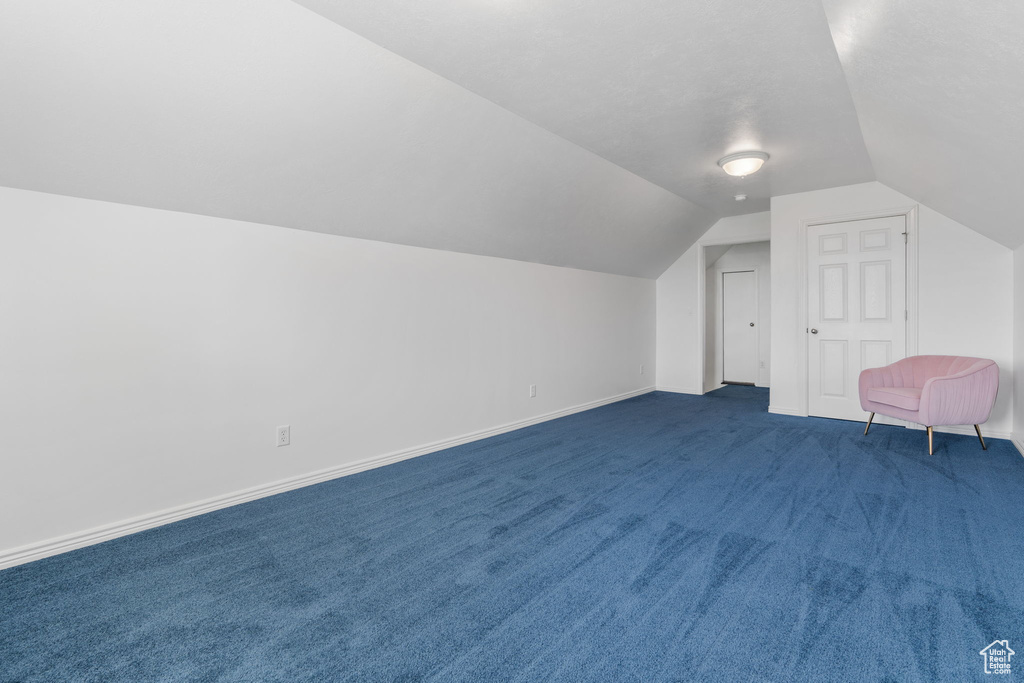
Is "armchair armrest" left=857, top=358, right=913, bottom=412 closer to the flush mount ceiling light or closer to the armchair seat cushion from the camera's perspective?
the armchair seat cushion

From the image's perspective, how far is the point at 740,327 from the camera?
300 inches

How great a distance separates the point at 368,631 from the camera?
163 centimetres

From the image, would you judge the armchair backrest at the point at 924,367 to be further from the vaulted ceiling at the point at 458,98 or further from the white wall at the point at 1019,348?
the vaulted ceiling at the point at 458,98

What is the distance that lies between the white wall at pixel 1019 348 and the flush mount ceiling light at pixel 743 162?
6.97ft

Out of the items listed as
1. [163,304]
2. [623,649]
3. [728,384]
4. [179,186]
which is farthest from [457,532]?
[728,384]

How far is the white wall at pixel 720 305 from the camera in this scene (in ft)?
23.9

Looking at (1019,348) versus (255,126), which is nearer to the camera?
(255,126)

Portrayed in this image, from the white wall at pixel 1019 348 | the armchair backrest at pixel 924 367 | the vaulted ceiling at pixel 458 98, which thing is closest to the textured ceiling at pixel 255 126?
the vaulted ceiling at pixel 458 98

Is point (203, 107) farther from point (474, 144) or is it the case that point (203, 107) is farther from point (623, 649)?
point (623, 649)

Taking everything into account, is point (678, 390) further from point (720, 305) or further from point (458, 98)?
point (458, 98)

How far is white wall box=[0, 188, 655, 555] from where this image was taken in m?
2.19

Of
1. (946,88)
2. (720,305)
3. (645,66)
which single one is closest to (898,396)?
(946,88)

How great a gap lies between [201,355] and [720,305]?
7208mm

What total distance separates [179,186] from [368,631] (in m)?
2.34
